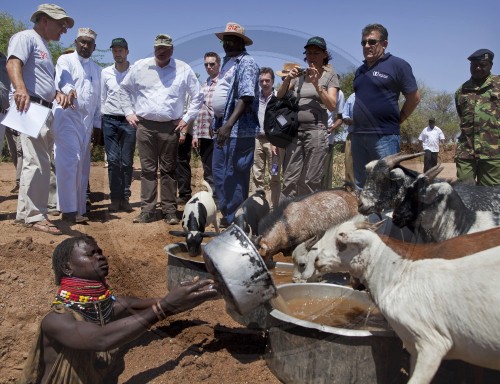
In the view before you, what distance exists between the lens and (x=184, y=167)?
824 centimetres

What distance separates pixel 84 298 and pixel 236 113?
3070 mm

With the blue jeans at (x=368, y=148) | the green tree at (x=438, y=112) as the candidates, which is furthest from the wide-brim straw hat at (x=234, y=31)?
the green tree at (x=438, y=112)

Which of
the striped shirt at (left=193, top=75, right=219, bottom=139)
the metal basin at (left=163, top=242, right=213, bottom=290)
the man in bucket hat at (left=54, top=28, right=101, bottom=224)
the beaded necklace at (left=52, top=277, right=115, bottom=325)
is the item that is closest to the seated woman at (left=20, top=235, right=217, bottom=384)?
the beaded necklace at (left=52, top=277, right=115, bottom=325)

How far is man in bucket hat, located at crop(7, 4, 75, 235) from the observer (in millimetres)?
5484

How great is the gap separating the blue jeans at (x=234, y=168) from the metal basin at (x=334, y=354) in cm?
280

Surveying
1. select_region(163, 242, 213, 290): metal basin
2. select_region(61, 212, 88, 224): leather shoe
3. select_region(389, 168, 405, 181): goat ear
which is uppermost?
select_region(389, 168, 405, 181): goat ear

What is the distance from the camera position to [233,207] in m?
6.03

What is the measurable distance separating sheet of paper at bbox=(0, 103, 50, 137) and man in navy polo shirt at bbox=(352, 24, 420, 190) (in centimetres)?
337

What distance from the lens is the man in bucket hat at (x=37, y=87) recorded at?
5.48 metres

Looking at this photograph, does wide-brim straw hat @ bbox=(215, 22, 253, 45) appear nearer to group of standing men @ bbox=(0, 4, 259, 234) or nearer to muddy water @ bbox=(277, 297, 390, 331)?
group of standing men @ bbox=(0, 4, 259, 234)

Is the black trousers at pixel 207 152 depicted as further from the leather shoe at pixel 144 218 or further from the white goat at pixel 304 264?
the white goat at pixel 304 264

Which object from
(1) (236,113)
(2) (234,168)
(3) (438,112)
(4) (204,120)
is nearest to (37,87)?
(1) (236,113)

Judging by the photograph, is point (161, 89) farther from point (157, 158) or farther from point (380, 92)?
point (380, 92)

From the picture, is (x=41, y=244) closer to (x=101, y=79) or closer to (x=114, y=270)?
(x=114, y=270)
